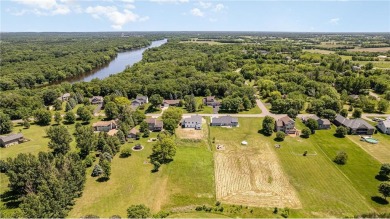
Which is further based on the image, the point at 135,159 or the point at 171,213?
the point at 135,159

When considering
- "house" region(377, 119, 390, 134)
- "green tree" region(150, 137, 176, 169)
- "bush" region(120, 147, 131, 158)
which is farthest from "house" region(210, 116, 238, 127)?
"house" region(377, 119, 390, 134)

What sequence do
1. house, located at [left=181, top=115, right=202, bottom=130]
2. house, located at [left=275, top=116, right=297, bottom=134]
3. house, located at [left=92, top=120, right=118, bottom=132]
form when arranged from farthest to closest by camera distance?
1. house, located at [left=181, top=115, right=202, bottom=130]
2. house, located at [left=92, top=120, right=118, bottom=132]
3. house, located at [left=275, top=116, right=297, bottom=134]

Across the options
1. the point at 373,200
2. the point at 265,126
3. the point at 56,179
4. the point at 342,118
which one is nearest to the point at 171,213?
the point at 56,179

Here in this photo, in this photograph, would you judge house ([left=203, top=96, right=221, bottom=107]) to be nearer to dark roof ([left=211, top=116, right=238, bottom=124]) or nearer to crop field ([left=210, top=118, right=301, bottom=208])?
dark roof ([left=211, top=116, right=238, bottom=124])

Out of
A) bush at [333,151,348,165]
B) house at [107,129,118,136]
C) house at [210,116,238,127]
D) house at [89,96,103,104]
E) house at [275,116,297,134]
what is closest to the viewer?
bush at [333,151,348,165]

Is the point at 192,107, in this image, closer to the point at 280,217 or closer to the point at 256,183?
the point at 256,183
